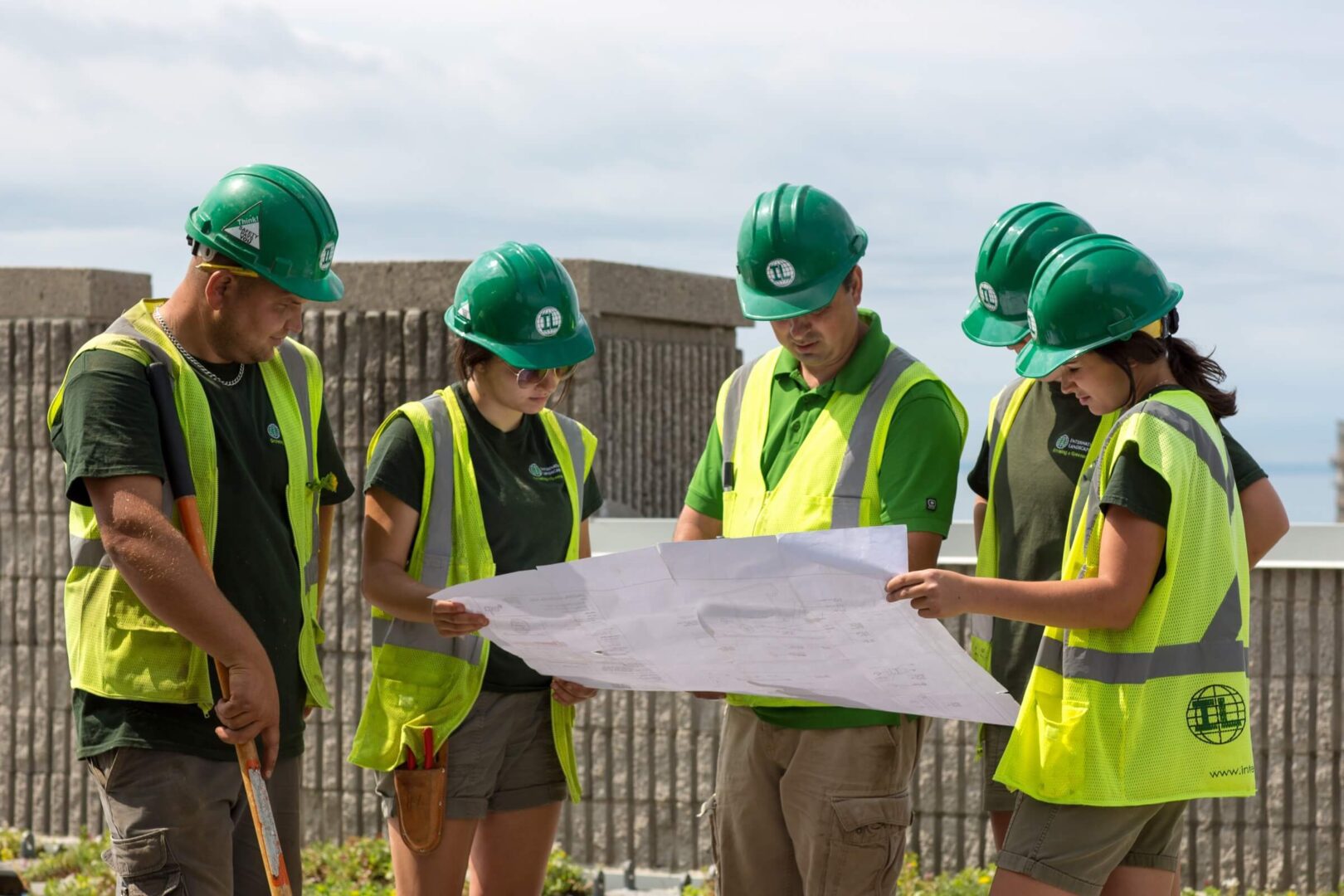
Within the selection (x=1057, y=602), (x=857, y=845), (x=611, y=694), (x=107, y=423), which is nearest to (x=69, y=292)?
(x=611, y=694)

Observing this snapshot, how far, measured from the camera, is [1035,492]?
3.69m

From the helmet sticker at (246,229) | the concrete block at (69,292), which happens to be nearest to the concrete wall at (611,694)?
the concrete block at (69,292)

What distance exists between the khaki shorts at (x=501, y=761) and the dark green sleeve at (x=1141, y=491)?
5.23ft

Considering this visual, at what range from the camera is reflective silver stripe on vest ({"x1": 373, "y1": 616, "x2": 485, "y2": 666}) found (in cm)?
395

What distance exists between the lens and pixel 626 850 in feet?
22.8

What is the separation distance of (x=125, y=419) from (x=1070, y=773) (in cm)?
194

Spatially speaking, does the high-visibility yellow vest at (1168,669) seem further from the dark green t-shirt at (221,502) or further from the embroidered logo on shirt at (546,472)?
the dark green t-shirt at (221,502)

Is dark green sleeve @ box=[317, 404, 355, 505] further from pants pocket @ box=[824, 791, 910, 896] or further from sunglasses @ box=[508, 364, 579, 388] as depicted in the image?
pants pocket @ box=[824, 791, 910, 896]

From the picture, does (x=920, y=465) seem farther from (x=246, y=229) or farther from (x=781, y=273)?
(x=246, y=229)

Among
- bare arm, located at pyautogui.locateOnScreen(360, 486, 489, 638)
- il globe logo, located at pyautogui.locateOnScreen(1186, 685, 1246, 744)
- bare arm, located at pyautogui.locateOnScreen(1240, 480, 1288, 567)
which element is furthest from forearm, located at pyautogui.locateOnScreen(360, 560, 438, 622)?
bare arm, located at pyautogui.locateOnScreen(1240, 480, 1288, 567)

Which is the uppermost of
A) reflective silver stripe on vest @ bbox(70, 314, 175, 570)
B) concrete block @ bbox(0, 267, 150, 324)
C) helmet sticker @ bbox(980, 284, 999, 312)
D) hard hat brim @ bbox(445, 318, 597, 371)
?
concrete block @ bbox(0, 267, 150, 324)

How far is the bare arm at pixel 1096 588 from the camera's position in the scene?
123 inches

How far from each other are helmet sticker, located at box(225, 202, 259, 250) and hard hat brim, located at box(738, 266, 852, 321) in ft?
3.52

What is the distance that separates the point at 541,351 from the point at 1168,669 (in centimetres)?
164
